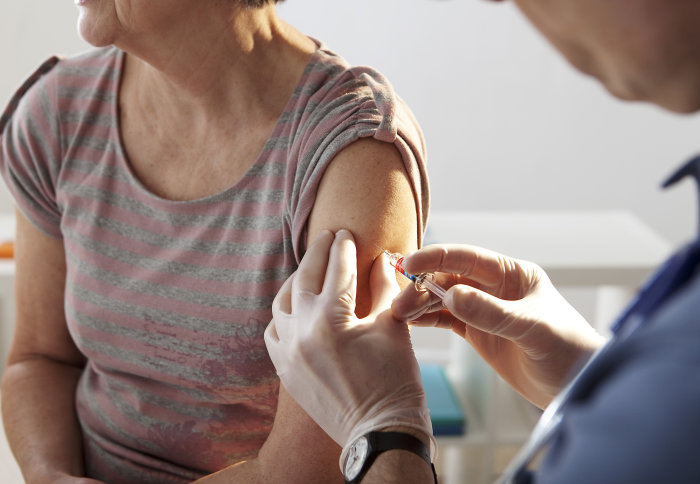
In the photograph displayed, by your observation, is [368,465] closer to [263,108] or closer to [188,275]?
[188,275]

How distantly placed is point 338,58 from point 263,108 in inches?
5.5

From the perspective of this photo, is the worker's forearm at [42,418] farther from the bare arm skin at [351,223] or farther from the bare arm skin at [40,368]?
the bare arm skin at [351,223]

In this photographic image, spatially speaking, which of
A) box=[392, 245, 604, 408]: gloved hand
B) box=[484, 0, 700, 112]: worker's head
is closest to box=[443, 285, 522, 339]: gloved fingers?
box=[392, 245, 604, 408]: gloved hand

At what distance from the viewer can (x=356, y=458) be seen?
89 cm

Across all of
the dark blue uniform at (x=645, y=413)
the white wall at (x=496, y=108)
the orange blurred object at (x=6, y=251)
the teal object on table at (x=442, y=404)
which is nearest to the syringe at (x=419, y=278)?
the dark blue uniform at (x=645, y=413)

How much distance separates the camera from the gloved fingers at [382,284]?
974mm

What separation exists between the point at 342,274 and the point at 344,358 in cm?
10

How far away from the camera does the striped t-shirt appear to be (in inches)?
43.2

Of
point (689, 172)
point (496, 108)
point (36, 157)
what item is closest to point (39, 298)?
point (36, 157)

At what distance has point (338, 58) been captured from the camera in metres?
1.18

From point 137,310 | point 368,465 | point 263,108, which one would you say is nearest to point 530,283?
point 368,465

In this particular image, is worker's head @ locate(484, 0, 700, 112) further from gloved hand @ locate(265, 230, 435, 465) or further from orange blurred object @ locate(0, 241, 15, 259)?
orange blurred object @ locate(0, 241, 15, 259)

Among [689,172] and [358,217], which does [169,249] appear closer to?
[358,217]

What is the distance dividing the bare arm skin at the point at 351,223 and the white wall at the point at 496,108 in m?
1.83
